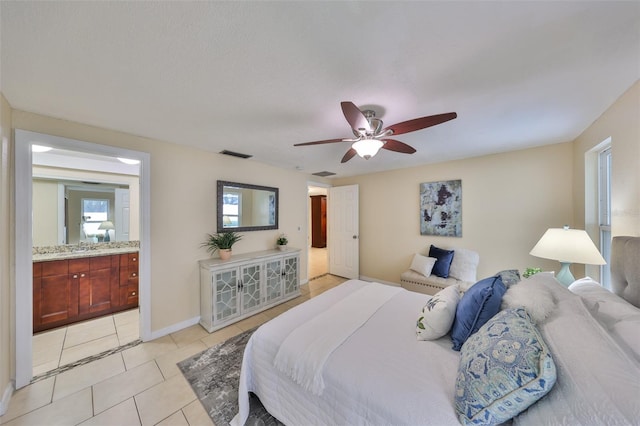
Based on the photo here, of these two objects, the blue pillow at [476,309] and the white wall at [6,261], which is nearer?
the blue pillow at [476,309]

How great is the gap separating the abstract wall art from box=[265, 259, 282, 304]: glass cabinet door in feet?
8.25

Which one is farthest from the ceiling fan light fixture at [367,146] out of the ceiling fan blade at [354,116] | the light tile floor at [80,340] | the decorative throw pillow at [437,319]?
the light tile floor at [80,340]

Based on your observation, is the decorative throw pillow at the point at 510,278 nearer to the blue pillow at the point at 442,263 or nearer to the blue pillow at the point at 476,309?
the blue pillow at the point at 476,309

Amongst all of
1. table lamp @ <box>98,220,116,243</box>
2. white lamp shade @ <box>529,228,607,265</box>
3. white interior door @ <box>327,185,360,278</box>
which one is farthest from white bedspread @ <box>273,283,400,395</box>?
table lamp @ <box>98,220,116,243</box>

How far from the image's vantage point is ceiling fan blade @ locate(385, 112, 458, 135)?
144 centimetres

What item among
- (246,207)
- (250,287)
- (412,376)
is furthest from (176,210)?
(412,376)

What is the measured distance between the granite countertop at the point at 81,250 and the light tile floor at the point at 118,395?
144 centimetres

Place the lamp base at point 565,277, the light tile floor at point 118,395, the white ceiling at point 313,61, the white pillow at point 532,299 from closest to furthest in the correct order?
the white ceiling at point 313,61 → the white pillow at point 532,299 → the light tile floor at point 118,395 → the lamp base at point 565,277

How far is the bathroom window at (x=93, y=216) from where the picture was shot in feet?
11.2

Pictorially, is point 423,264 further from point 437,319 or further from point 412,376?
point 412,376

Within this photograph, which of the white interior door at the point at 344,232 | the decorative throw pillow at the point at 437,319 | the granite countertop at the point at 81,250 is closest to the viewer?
the decorative throw pillow at the point at 437,319

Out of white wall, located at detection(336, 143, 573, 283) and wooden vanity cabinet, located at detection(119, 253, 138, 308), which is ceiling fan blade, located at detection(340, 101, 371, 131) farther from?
wooden vanity cabinet, located at detection(119, 253, 138, 308)

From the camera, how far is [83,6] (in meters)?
0.94

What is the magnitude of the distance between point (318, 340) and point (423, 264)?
2.61 metres
